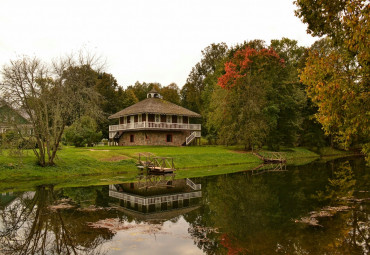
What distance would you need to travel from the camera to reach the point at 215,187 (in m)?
20.8

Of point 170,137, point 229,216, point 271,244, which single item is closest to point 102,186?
point 229,216

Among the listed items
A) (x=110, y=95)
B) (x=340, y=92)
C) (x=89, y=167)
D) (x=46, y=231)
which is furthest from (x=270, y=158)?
(x=110, y=95)

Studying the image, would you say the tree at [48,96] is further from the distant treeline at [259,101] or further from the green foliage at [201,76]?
the green foliage at [201,76]

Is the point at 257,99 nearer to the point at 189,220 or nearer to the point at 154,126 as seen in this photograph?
the point at 154,126

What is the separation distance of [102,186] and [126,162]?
31.0 ft

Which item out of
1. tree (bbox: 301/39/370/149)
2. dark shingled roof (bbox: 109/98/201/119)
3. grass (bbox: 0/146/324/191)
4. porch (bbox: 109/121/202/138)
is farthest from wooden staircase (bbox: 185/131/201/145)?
tree (bbox: 301/39/370/149)

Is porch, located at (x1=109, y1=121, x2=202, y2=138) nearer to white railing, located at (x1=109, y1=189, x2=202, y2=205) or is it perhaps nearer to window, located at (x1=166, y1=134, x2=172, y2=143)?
window, located at (x1=166, y1=134, x2=172, y2=143)

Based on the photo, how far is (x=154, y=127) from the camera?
48562 mm

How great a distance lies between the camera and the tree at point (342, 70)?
31.3 ft

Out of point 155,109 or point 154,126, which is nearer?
point 154,126

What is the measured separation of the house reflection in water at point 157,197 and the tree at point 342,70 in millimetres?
7654

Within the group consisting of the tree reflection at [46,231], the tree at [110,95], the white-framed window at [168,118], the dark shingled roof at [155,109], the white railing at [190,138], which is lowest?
the tree reflection at [46,231]

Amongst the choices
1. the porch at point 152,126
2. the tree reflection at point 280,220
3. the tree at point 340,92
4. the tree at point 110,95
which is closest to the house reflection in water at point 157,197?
the tree reflection at point 280,220

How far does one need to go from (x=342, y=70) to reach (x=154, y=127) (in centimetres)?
3847
